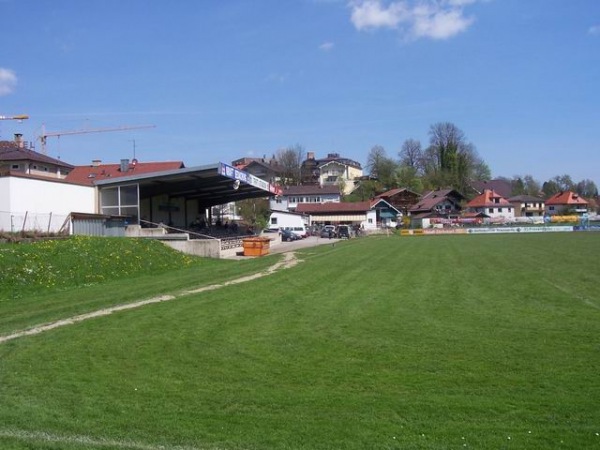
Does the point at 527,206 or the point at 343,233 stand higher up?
the point at 527,206

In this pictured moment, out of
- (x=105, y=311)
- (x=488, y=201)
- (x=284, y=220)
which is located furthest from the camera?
(x=488, y=201)

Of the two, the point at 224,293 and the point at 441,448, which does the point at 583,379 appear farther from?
the point at 224,293

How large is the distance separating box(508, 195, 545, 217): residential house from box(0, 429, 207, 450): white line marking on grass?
147629mm

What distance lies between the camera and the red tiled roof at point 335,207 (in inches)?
4535

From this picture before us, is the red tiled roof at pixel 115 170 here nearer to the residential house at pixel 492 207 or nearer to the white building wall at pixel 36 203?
the white building wall at pixel 36 203

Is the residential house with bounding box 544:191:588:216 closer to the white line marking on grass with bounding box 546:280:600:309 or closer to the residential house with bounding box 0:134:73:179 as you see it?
the residential house with bounding box 0:134:73:179

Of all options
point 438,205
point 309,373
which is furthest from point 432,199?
point 309,373

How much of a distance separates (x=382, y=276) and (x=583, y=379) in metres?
14.8

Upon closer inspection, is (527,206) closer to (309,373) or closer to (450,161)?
(450,161)

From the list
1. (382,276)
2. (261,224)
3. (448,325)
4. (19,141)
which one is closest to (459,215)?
(261,224)

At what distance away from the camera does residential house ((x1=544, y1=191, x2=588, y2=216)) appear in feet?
463

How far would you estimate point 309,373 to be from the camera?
27.7 ft

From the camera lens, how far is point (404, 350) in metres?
9.79

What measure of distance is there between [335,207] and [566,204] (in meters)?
62.1
